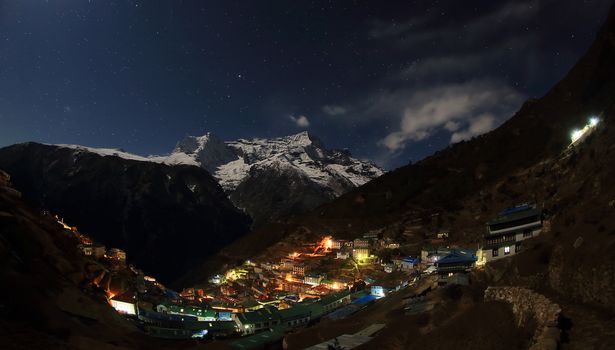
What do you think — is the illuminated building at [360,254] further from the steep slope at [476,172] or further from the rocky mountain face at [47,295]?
the rocky mountain face at [47,295]

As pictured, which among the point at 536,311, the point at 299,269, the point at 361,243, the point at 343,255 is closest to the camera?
the point at 536,311

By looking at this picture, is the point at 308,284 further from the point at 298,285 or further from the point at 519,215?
the point at 519,215

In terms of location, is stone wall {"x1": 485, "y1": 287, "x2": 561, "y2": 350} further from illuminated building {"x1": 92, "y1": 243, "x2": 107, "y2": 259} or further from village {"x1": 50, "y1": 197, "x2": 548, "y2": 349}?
illuminated building {"x1": 92, "y1": 243, "x2": 107, "y2": 259}

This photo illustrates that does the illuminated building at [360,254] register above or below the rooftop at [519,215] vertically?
above

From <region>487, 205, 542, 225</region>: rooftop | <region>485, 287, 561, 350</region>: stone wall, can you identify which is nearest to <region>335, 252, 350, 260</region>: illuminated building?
<region>487, 205, 542, 225</region>: rooftop

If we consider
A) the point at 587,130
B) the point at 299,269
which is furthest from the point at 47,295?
the point at 587,130

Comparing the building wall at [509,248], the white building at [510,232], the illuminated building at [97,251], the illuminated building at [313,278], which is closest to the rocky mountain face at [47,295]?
the illuminated building at [97,251]

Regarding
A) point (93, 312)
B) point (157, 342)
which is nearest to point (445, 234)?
point (157, 342)
